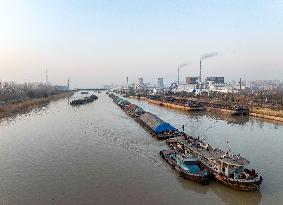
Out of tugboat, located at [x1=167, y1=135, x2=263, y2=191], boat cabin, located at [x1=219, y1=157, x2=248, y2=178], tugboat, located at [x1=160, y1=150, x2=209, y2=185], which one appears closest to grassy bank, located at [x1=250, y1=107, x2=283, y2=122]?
tugboat, located at [x1=167, y1=135, x2=263, y2=191]

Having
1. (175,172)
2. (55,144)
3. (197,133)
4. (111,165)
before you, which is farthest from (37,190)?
(197,133)

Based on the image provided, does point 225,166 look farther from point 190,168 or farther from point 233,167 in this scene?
point 190,168

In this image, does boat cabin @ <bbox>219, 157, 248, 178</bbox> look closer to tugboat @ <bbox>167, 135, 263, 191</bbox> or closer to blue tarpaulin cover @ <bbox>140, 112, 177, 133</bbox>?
tugboat @ <bbox>167, 135, 263, 191</bbox>

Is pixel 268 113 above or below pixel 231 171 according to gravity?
above

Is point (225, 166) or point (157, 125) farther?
point (157, 125)

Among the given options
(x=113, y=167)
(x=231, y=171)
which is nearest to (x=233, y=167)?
(x=231, y=171)

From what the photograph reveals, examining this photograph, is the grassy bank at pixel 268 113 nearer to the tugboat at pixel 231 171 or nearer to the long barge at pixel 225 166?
the long barge at pixel 225 166
